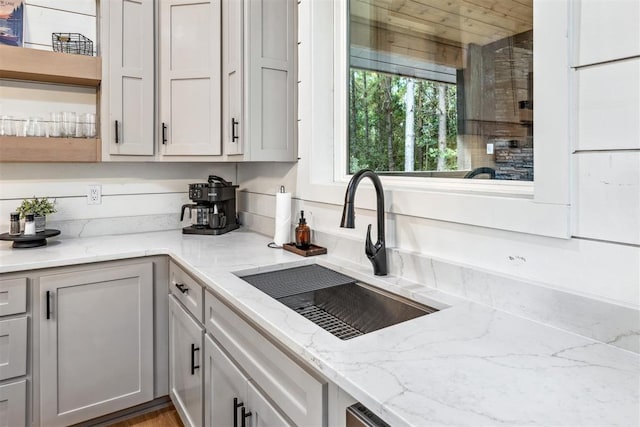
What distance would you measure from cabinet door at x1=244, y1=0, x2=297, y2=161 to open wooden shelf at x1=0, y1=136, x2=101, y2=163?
2.89 feet

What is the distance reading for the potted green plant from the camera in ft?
6.81

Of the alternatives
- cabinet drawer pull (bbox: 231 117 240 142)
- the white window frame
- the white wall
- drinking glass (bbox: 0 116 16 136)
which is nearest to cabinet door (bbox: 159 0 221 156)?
cabinet drawer pull (bbox: 231 117 240 142)

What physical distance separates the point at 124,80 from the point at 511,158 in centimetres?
196

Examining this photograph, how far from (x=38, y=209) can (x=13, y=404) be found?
0.92m

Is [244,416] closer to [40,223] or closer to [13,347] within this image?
[13,347]

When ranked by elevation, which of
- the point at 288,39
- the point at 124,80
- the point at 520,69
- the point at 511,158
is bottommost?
the point at 511,158

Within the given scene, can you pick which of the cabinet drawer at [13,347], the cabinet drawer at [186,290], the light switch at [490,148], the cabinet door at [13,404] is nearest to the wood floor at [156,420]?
the cabinet door at [13,404]

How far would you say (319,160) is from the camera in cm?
204

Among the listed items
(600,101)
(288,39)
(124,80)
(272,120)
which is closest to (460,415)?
(600,101)

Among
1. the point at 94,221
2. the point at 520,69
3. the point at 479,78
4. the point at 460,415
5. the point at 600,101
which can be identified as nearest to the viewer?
the point at 460,415

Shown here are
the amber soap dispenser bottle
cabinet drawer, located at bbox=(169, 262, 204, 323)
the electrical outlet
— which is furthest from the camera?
the electrical outlet

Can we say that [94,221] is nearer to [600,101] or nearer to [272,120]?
[272,120]

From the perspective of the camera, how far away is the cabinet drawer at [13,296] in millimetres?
1709

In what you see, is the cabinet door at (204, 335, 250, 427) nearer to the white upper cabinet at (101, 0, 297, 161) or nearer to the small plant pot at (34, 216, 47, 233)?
the white upper cabinet at (101, 0, 297, 161)
